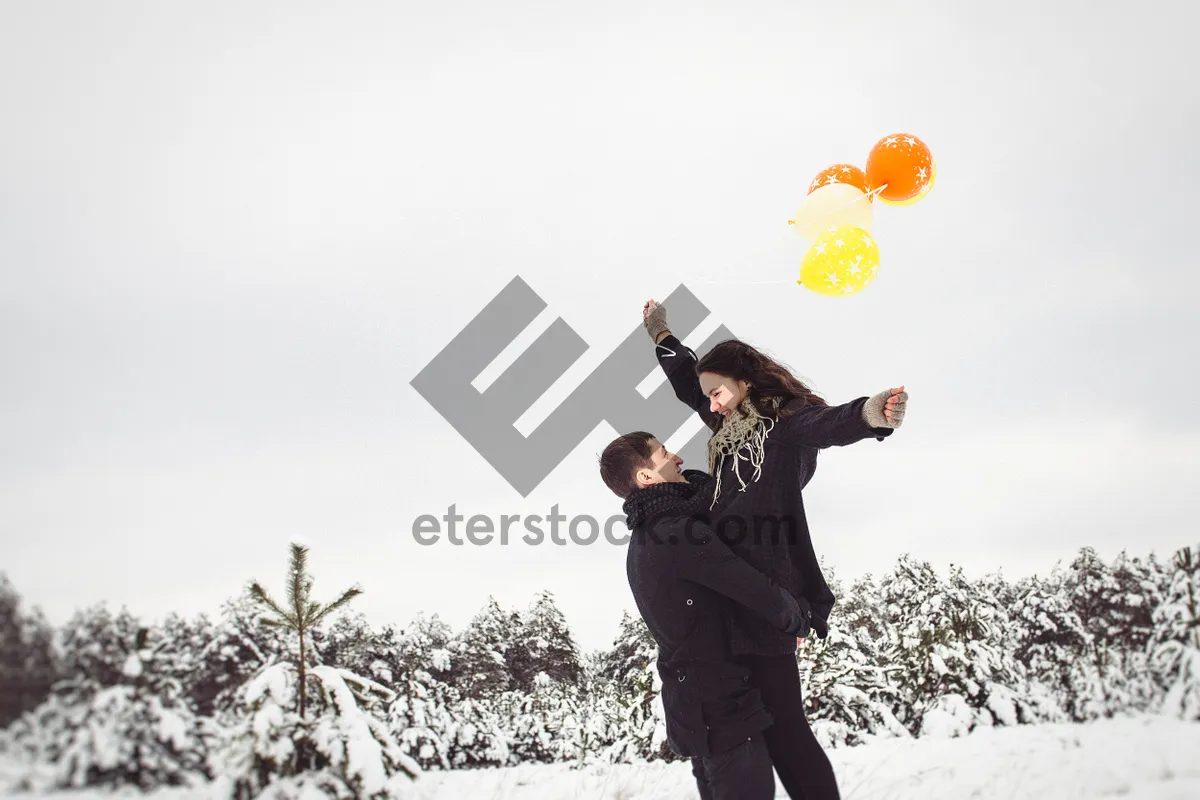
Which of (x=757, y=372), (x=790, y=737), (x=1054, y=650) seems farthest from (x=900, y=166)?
(x=1054, y=650)

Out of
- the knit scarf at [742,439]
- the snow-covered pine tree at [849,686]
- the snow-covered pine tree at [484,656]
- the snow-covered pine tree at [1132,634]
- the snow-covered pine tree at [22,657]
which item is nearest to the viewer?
the snow-covered pine tree at [22,657]

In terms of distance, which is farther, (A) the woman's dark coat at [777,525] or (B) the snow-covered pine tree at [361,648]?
(B) the snow-covered pine tree at [361,648]

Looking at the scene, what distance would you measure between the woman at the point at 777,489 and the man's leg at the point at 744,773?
0.07 m

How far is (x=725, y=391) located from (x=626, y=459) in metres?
0.31

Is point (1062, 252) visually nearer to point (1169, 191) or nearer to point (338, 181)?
point (1169, 191)

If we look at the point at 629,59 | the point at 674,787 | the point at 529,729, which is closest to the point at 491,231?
the point at 629,59

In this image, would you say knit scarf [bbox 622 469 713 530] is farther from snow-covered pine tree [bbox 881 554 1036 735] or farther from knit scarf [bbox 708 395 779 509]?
snow-covered pine tree [bbox 881 554 1036 735]

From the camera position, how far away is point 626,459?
1981 millimetres

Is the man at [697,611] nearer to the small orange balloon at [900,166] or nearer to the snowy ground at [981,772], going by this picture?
the snowy ground at [981,772]

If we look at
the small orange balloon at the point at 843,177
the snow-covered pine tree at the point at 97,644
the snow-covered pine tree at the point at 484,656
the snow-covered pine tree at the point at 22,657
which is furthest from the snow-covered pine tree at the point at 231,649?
the small orange balloon at the point at 843,177

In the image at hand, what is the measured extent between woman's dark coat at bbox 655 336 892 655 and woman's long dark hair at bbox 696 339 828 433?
0.15ft

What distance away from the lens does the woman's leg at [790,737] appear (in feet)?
5.56

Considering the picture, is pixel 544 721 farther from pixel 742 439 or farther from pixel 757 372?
pixel 757 372

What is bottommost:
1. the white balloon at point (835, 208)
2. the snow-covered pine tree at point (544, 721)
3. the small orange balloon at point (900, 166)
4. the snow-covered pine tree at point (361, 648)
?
the snow-covered pine tree at point (544, 721)
